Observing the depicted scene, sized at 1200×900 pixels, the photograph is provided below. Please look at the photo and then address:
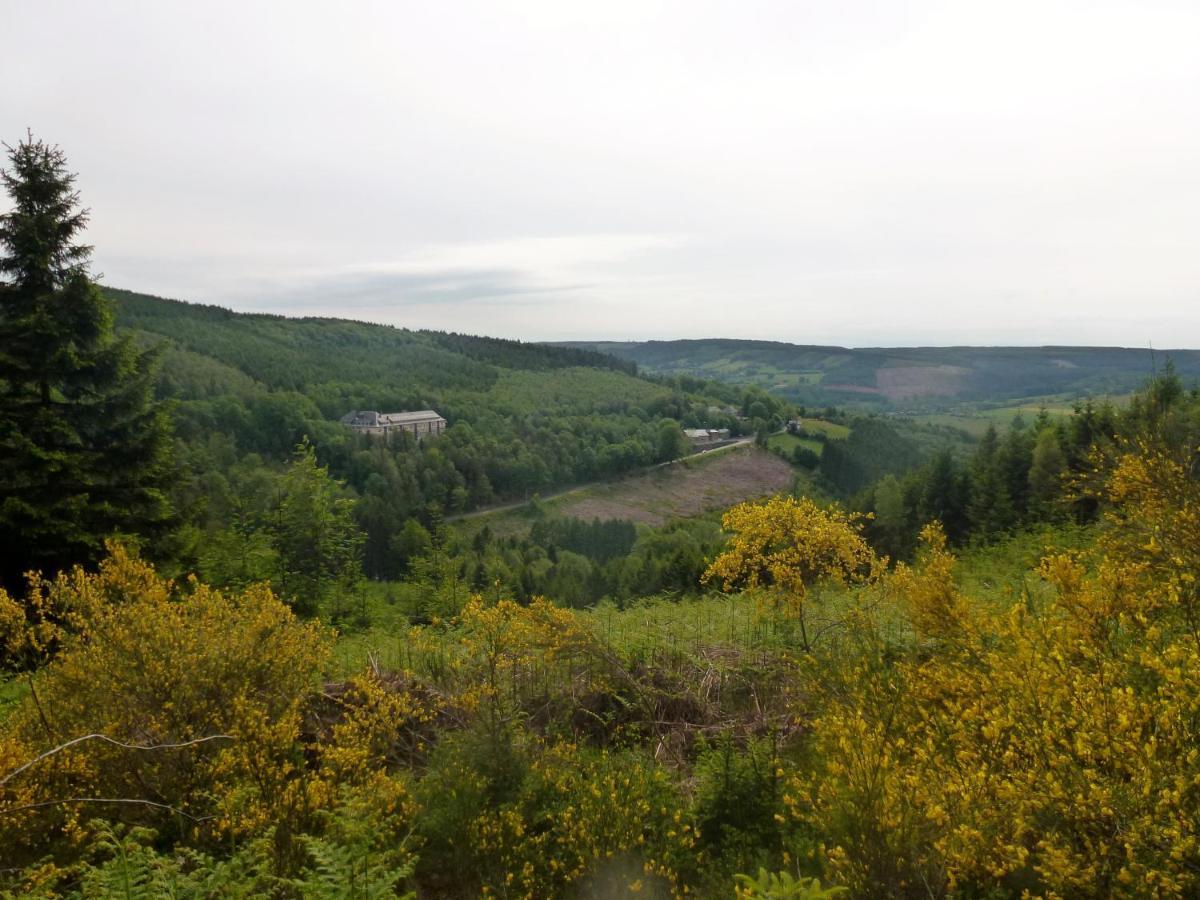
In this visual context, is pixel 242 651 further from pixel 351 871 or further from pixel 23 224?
pixel 23 224

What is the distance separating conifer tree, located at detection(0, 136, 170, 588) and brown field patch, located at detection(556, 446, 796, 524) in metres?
67.9

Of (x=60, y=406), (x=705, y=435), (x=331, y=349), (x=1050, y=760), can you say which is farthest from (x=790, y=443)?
(x=331, y=349)

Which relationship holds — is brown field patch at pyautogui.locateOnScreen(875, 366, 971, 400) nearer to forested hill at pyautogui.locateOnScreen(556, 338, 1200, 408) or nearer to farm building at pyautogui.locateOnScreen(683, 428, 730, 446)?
forested hill at pyautogui.locateOnScreen(556, 338, 1200, 408)

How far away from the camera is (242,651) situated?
6.34m

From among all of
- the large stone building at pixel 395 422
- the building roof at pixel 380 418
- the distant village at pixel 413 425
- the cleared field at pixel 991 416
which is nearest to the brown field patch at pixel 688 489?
the distant village at pixel 413 425

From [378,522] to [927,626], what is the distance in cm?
5393

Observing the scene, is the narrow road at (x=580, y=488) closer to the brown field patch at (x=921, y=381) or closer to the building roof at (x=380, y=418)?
the building roof at (x=380, y=418)

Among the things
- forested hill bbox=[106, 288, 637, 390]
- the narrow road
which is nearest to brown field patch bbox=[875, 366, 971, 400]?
forested hill bbox=[106, 288, 637, 390]

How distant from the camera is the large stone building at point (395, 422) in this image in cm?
9150

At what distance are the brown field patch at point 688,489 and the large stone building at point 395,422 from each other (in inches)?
1125

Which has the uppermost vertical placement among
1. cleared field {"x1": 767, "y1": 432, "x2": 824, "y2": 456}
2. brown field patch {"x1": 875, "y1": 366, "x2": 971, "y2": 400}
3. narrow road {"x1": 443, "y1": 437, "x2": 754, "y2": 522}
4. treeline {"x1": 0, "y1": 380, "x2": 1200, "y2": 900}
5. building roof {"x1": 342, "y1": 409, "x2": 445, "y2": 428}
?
brown field patch {"x1": 875, "y1": 366, "x2": 971, "y2": 400}

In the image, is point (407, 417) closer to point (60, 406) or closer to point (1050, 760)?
point (60, 406)

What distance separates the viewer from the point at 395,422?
311ft

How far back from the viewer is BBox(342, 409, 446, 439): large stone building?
91500 millimetres
